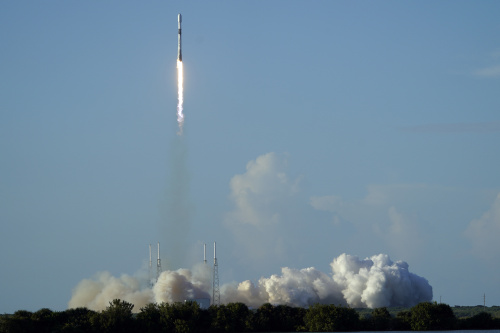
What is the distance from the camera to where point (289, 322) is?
12219cm

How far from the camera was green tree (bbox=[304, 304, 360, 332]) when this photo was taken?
392ft

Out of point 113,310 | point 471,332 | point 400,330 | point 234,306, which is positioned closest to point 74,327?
point 113,310

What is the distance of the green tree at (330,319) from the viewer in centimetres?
11950

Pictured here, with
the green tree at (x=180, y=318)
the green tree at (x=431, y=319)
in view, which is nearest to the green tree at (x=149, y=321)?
the green tree at (x=180, y=318)

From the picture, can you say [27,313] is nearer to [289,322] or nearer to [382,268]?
[289,322]

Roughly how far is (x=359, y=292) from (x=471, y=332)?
2101 inches

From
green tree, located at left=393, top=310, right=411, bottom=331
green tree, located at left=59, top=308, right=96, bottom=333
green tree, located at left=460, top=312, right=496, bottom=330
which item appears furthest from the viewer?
green tree, located at left=460, top=312, right=496, bottom=330

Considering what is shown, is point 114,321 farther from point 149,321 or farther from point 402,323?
point 402,323

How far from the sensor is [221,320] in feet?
392

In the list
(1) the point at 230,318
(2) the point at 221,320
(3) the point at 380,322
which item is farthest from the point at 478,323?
(2) the point at 221,320

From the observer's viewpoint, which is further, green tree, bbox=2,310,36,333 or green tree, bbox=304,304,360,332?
green tree, bbox=304,304,360,332

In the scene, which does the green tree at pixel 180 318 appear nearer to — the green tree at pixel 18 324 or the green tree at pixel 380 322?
the green tree at pixel 18 324

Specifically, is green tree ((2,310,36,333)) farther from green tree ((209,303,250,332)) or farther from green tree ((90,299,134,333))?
green tree ((209,303,250,332))

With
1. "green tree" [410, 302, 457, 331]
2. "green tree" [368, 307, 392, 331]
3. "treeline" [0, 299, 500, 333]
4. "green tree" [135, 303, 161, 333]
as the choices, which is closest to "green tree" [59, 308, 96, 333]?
"treeline" [0, 299, 500, 333]
